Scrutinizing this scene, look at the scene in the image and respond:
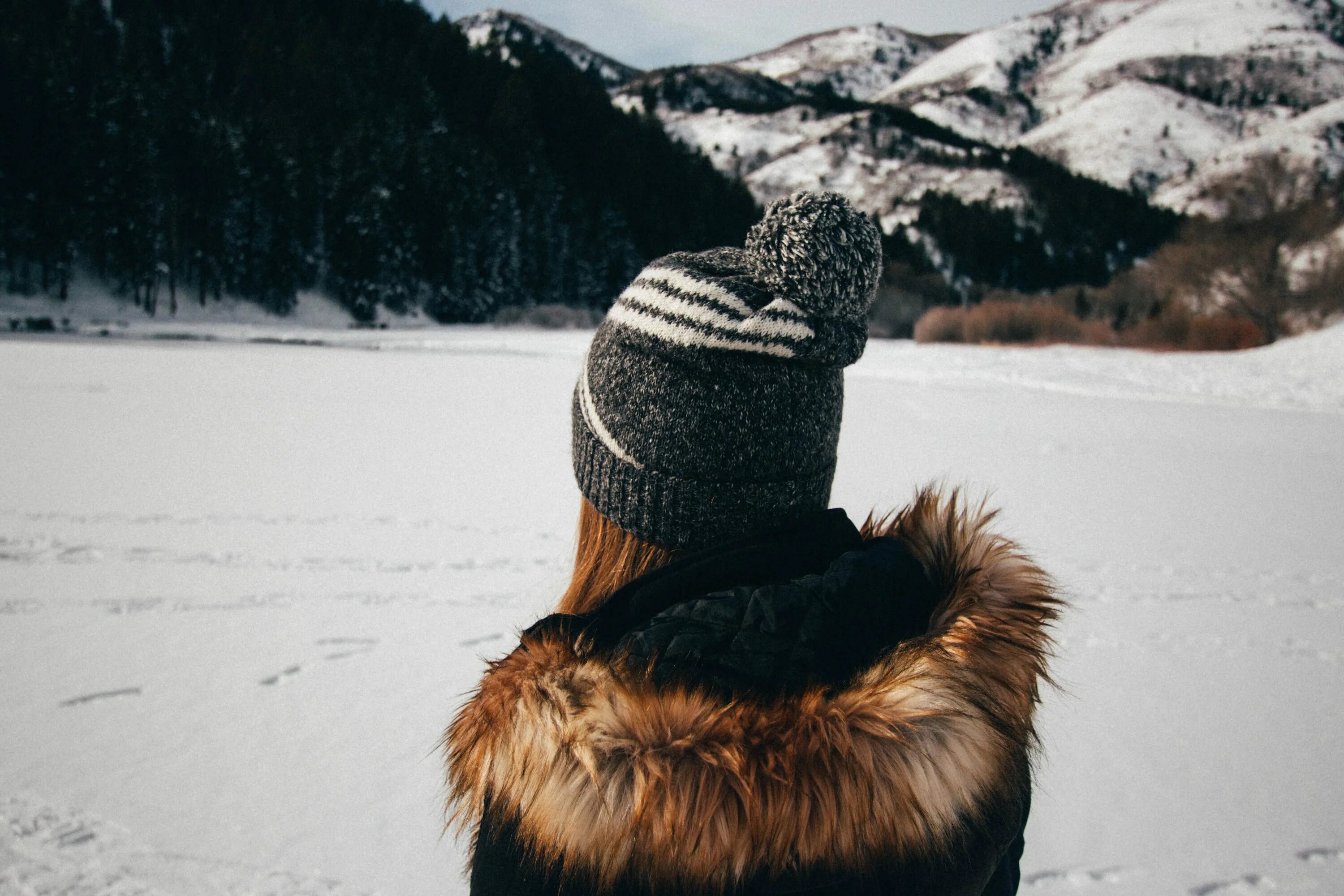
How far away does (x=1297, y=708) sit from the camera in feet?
9.66

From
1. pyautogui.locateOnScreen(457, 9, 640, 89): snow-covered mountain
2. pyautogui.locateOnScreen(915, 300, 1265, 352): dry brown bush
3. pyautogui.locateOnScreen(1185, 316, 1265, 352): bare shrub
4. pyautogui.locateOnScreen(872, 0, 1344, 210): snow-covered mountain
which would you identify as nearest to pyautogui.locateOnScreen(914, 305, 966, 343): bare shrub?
pyautogui.locateOnScreen(915, 300, 1265, 352): dry brown bush

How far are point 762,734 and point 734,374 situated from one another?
1.32 ft

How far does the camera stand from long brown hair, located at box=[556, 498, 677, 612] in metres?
1.01

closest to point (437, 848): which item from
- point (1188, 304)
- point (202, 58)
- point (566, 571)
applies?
point (566, 571)

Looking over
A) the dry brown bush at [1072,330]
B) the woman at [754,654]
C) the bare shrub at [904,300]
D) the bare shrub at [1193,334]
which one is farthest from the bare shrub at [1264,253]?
the woman at [754,654]

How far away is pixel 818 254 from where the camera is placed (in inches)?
33.3

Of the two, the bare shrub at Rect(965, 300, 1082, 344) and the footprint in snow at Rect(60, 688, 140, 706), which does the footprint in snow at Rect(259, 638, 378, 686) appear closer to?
the footprint in snow at Rect(60, 688, 140, 706)

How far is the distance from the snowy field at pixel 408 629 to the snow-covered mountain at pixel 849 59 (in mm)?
143132

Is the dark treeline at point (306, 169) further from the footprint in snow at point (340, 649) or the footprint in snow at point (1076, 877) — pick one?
the footprint in snow at point (1076, 877)

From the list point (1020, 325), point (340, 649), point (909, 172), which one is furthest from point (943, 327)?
point (909, 172)

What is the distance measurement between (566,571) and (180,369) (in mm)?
10428

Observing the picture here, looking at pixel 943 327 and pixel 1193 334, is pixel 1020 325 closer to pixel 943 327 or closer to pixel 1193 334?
pixel 943 327

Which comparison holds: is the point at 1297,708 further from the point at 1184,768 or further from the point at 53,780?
the point at 53,780

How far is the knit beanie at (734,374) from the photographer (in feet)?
2.77
